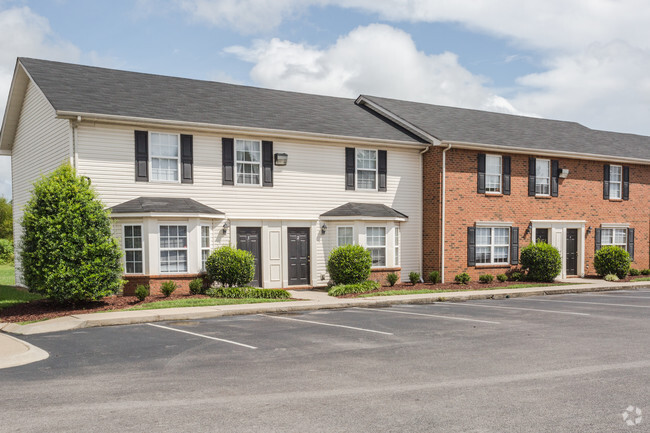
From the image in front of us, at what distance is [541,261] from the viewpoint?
22953 mm

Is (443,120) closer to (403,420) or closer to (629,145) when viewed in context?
(629,145)

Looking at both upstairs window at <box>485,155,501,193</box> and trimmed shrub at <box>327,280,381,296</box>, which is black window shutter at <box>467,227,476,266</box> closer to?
upstairs window at <box>485,155,501,193</box>

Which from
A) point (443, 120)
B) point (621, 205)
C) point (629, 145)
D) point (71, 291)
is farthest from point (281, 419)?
point (629, 145)

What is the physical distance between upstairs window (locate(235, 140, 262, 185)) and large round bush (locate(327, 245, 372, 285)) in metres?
3.81

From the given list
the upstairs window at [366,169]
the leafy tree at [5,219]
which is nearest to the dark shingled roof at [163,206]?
the upstairs window at [366,169]

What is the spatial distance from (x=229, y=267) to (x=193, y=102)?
650 centimetres

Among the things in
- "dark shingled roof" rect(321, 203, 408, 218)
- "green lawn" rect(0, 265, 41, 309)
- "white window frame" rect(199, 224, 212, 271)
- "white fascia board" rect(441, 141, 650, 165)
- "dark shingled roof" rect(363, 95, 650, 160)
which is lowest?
"green lawn" rect(0, 265, 41, 309)

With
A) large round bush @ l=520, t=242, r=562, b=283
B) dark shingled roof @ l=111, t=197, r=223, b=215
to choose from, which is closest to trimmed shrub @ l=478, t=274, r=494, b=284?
large round bush @ l=520, t=242, r=562, b=283

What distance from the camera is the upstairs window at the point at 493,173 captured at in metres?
23.3

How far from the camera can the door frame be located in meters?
24.5

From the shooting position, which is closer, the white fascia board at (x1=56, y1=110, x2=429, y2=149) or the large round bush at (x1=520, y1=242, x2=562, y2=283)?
the white fascia board at (x1=56, y1=110, x2=429, y2=149)

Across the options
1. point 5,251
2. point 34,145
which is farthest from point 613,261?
point 5,251

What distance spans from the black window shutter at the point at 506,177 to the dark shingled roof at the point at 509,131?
660 millimetres

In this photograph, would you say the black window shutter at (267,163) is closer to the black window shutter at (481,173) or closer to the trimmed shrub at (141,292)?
the trimmed shrub at (141,292)
